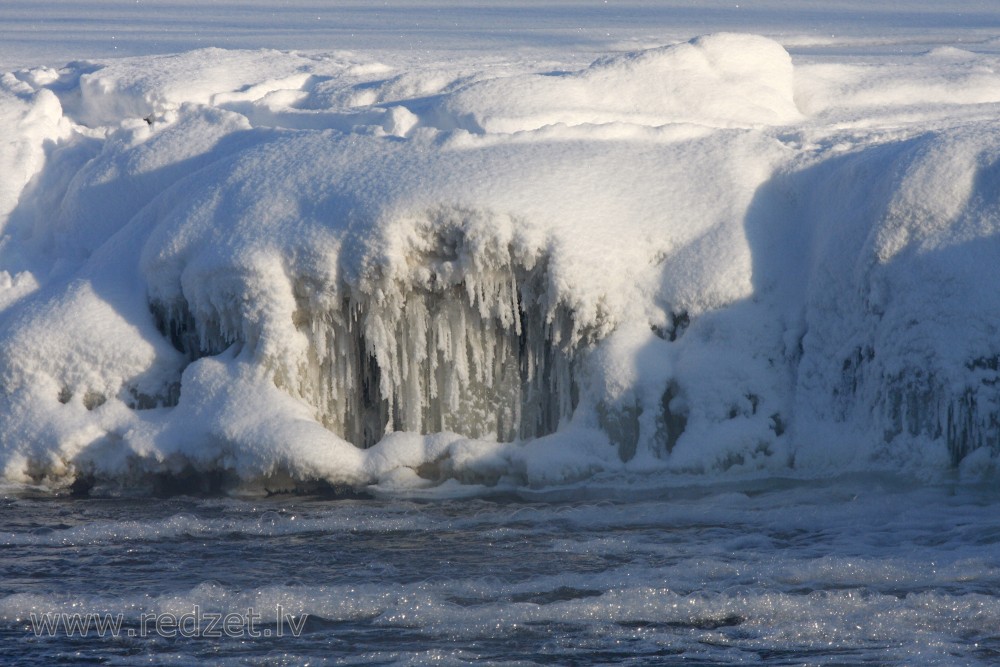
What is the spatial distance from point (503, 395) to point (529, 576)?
1680 mm

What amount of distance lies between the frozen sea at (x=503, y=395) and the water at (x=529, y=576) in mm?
20

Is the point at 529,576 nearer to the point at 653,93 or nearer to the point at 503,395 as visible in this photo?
the point at 503,395

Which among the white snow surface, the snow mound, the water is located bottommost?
the water

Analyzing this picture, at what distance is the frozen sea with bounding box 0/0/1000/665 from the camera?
5605mm

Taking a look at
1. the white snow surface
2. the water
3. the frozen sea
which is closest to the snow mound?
the frozen sea

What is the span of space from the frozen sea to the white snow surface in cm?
2

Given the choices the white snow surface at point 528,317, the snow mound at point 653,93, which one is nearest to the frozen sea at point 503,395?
the white snow surface at point 528,317

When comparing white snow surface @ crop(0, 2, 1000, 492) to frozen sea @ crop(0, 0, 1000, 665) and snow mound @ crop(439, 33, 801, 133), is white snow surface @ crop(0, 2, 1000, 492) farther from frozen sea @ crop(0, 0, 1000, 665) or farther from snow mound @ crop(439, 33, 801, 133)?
snow mound @ crop(439, 33, 801, 133)

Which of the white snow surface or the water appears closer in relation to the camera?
the water

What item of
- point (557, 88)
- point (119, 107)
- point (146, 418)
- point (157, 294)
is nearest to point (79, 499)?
point (146, 418)

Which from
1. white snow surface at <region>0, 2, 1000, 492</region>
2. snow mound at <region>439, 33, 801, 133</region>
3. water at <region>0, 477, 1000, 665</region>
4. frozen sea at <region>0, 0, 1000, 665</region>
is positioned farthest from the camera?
snow mound at <region>439, 33, 801, 133</region>


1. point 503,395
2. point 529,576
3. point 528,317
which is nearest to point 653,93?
point 528,317

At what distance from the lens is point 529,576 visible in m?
5.91

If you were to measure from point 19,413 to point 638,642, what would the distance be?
411 centimetres
